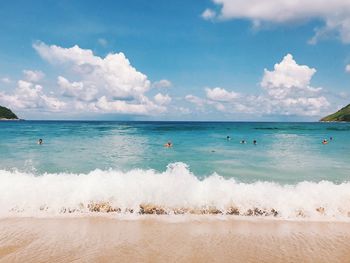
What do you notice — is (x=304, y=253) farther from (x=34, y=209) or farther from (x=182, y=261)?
(x=34, y=209)

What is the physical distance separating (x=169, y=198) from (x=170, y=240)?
11.1ft

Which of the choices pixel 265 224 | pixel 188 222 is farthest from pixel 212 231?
pixel 265 224

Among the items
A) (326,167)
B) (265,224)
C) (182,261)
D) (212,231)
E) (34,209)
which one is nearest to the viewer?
(182,261)

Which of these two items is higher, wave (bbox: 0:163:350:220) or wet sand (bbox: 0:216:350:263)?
wave (bbox: 0:163:350:220)

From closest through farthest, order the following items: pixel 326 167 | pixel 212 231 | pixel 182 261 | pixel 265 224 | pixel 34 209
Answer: pixel 182 261, pixel 212 231, pixel 265 224, pixel 34 209, pixel 326 167

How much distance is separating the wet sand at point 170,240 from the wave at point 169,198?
820 millimetres

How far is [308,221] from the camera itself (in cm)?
1110

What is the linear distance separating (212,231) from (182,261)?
2281mm

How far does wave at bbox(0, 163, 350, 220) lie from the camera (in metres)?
11.9

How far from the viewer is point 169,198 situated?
12516 mm

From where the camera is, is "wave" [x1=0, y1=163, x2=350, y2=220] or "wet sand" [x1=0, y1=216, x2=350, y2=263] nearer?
"wet sand" [x1=0, y1=216, x2=350, y2=263]

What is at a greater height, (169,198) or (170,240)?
(169,198)

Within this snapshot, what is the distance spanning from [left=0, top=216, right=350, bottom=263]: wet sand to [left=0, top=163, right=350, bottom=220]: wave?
0.82 metres

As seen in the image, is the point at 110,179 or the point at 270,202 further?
the point at 110,179
